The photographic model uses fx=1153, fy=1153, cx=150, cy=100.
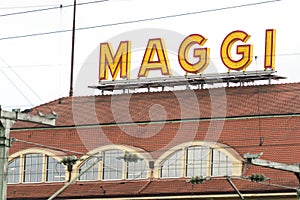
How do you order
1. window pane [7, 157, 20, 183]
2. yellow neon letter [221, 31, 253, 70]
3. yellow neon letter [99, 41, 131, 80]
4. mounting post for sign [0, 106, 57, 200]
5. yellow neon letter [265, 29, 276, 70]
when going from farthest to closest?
yellow neon letter [99, 41, 131, 80], window pane [7, 157, 20, 183], yellow neon letter [221, 31, 253, 70], yellow neon letter [265, 29, 276, 70], mounting post for sign [0, 106, 57, 200]

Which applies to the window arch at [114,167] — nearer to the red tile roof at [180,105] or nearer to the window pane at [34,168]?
the red tile roof at [180,105]

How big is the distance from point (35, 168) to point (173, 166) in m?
9.77

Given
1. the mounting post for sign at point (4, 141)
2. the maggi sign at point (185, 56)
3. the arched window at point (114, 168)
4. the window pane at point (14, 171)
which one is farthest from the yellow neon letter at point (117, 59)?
the mounting post for sign at point (4, 141)

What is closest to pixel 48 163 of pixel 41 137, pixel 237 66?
pixel 41 137

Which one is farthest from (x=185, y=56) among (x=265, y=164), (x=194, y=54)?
(x=265, y=164)

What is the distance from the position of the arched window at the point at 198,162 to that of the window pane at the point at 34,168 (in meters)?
8.69

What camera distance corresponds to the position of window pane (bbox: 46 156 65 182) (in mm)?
72875

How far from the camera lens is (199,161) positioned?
225 ft

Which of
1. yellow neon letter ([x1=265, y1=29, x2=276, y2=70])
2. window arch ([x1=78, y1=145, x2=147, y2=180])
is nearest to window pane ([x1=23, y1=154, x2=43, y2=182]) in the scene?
window arch ([x1=78, y1=145, x2=147, y2=180])

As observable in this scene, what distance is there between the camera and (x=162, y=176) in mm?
69375

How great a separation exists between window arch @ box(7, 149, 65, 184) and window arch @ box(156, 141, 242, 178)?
290 inches

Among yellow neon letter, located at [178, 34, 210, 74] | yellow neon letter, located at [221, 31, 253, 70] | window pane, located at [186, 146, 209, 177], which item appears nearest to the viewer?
window pane, located at [186, 146, 209, 177]

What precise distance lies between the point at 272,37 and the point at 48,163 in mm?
16477

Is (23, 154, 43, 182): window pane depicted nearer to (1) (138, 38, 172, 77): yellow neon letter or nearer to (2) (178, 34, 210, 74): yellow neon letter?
(1) (138, 38, 172, 77): yellow neon letter
